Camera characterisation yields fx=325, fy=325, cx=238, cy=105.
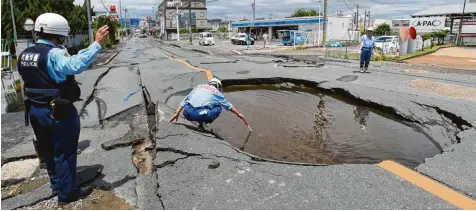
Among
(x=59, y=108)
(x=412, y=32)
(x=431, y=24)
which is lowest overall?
(x=59, y=108)

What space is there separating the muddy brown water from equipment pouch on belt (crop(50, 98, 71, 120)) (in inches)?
110

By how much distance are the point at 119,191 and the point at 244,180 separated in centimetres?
122

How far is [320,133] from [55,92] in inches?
171

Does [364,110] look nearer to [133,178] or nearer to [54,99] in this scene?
[133,178]

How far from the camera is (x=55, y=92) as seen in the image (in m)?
2.75

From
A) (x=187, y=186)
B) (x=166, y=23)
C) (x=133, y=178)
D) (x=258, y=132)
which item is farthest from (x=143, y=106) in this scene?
(x=166, y=23)

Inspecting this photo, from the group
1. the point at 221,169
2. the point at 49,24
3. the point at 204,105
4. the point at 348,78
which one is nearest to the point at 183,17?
the point at 348,78

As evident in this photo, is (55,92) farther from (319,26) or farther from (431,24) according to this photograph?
(431,24)

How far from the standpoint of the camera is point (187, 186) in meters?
3.13

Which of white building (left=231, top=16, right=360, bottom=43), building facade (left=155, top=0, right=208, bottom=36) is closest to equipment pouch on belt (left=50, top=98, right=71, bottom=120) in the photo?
white building (left=231, top=16, right=360, bottom=43)

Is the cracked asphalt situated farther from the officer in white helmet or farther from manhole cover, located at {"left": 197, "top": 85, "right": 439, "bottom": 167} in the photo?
manhole cover, located at {"left": 197, "top": 85, "right": 439, "bottom": 167}

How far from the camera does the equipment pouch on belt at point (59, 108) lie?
2.69 meters

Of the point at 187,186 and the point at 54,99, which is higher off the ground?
the point at 54,99

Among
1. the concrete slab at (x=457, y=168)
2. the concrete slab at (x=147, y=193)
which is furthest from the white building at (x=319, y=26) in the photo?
the concrete slab at (x=147, y=193)
